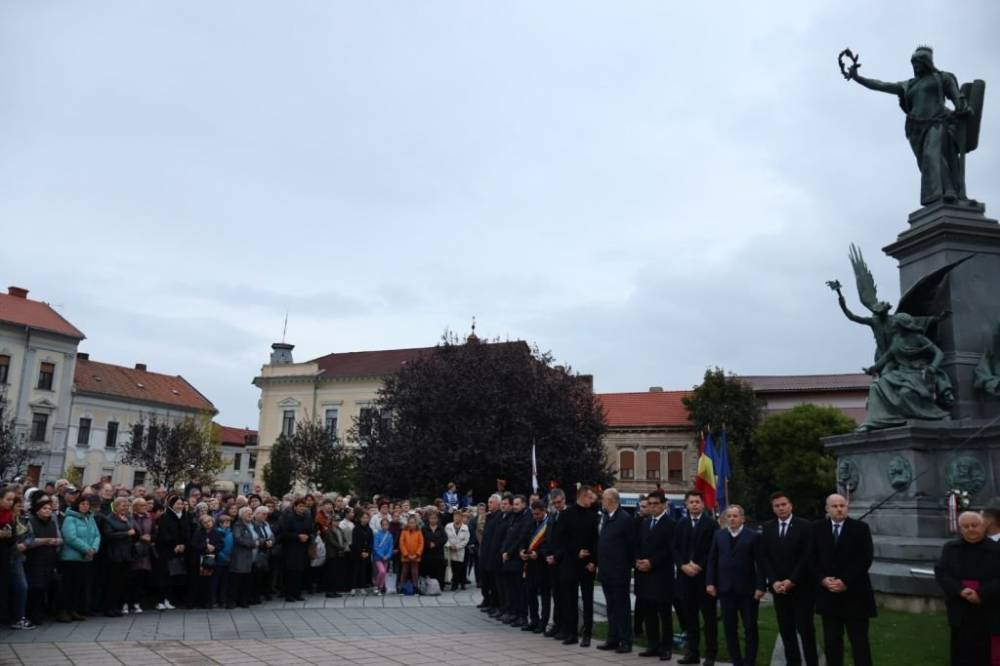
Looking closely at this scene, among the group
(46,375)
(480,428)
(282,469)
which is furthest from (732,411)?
(46,375)

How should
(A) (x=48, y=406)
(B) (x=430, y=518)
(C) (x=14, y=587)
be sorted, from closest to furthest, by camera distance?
1. (C) (x=14, y=587)
2. (B) (x=430, y=518)
3. (A) (x=48, y=406)

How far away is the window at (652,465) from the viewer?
188ft

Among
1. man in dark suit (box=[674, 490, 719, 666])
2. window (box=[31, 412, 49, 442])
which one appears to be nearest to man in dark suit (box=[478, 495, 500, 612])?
man in dark suit (box=[674, 490, 719, 666])

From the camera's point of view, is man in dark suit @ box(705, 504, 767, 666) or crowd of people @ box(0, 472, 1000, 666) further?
man in dark suit @ box(705, 504, 767, 666)

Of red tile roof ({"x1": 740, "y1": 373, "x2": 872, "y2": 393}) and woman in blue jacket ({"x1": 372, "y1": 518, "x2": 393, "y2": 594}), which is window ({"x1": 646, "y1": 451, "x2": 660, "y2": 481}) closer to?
red tile roof ({"x1": 740, "y1": 373, "x2": 872, "y2": 393})

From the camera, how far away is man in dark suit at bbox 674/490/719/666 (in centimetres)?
845

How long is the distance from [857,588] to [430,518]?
35.1ft

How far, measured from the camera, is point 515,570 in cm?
1179

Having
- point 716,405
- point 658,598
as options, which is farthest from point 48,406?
point 658,598

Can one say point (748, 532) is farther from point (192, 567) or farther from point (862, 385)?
point (862, 385)

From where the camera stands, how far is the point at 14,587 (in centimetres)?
996

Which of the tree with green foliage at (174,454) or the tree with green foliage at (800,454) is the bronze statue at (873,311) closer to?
the tree with green foliage at (800,454)

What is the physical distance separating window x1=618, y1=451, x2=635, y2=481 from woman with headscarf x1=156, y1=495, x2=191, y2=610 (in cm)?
4754

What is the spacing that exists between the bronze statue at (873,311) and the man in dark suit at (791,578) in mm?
5645
